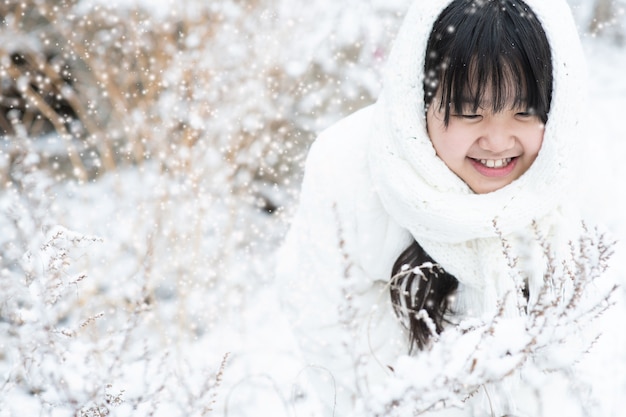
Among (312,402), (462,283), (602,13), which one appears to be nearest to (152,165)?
(312,402)

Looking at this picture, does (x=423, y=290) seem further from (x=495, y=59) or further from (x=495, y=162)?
(x=495, y=59)

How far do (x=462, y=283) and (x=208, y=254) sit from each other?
1658 mm

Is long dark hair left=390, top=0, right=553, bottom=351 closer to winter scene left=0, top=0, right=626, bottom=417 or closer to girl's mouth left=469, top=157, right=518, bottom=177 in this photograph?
winter scene left=0, top=0, right=626, bottom=417

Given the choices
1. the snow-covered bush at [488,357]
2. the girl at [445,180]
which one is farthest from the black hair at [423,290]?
the snow-covered bush at [488,357]

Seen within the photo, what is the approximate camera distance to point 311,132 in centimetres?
316

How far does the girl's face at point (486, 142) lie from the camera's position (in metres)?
1.25

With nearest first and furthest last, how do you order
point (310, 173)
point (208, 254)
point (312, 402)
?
point (310, 173)
point (312, 402)
point (208, 254)

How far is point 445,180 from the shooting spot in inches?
53.5

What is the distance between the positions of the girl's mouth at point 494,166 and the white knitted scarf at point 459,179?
32 mm

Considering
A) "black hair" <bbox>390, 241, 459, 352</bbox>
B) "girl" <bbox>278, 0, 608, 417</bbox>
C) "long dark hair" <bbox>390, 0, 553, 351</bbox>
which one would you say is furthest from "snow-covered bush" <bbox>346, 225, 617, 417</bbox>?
"black hair" <bbox>390, 241, 459, 352</bbox>

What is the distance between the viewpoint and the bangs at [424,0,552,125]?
121cm

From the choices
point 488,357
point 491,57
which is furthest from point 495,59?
point 488,357

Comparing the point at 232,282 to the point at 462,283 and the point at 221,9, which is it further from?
the point at 462,283

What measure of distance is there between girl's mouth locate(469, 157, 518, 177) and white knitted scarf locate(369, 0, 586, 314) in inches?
1.3
